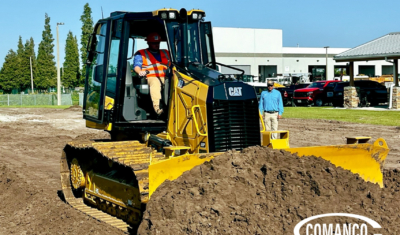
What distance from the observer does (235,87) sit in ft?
24.6

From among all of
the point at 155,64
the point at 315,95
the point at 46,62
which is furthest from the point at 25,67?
the point at 155,64

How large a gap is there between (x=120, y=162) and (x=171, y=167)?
3.14ft

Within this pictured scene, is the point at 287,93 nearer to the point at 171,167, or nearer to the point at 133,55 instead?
the point at 133,55

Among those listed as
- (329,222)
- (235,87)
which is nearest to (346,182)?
(329,222)

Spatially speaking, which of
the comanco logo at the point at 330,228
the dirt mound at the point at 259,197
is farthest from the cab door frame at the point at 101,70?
the comanco logo at the point at 330,228

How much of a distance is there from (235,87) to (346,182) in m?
2.01

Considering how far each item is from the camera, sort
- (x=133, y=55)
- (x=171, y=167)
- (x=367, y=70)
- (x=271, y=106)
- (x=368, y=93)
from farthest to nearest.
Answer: (x=367, y=70)
(x=368, y=93)
(x=271, y=106)
(x=133, y=55)
(x=171, y=167)

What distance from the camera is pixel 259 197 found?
20.4ft

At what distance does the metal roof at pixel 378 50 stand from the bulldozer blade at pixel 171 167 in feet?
86.2

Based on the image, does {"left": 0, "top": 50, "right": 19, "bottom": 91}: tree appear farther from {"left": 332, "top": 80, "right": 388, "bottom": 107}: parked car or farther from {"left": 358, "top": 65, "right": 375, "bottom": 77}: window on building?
{"left": 332, "top": 80, "right": 388, "bottom": 107}: parked car

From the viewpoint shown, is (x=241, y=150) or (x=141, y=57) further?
(x=141, y=57)

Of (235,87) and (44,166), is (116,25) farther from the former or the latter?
(44,166)

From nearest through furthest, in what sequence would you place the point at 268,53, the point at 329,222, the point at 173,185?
the point at 329,222 → the point at 173,185 → the point at 268,53

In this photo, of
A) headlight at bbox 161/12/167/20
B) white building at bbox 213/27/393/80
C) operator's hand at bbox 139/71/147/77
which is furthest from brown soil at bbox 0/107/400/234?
white building at bbox 213/27/393/80
